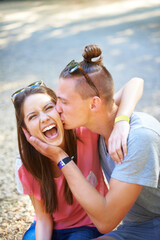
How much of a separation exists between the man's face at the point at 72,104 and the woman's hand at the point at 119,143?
0.38 metres

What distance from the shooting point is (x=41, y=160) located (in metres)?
3.07

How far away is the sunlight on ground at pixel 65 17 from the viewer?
43.0 ft

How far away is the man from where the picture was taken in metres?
2.43

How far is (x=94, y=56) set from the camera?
281 centimetres

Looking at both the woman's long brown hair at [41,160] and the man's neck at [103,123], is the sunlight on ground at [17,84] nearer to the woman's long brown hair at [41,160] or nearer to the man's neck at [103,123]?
the woman's long brown hair at [41,160]

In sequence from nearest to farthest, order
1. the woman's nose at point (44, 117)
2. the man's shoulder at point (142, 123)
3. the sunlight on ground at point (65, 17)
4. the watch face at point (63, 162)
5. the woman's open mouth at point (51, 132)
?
the man's shoulder at point (142, 123) < the watch face at point (63, 162) < the woman's nose at point (44, 117) < the woman's open mouth at point (51, 132) < the sunlight on ground at point (65, 17)

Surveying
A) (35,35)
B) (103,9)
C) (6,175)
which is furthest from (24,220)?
(103,9)

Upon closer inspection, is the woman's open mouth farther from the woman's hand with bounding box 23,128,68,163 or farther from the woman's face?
the woman's hand with bounding box 23,128,68,163

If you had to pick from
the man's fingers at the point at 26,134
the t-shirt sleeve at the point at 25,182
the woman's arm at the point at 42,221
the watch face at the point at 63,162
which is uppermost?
the man's fingers at the point at 26,134

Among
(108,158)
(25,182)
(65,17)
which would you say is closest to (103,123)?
(108,158)

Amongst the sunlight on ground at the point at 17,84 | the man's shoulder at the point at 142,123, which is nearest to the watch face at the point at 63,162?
the man's shoulder at the point at 142,123

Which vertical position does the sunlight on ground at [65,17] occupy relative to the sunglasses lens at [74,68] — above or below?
above

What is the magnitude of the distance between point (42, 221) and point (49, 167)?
0.52 metres

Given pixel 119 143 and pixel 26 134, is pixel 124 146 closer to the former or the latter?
pixel 119 143
